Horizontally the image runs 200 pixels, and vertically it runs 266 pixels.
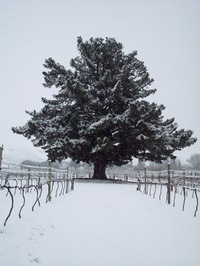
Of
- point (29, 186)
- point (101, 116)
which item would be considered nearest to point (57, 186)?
point (29, 186)

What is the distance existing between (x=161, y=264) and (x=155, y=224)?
2.24m

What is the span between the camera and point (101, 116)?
21.9 m

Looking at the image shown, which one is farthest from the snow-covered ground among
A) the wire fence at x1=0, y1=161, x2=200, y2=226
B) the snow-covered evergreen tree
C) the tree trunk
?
the tree trunk

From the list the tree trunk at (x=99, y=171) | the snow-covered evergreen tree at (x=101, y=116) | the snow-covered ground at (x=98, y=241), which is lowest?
the snow-covered ground at (x=98, y=241)

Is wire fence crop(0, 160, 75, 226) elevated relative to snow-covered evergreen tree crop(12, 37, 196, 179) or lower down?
lower down

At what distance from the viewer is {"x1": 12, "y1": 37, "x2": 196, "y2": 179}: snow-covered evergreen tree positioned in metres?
20.6

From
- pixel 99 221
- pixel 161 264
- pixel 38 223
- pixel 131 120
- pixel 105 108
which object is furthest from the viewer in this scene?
pixel 105 108

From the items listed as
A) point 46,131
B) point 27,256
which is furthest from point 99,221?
point 46,131

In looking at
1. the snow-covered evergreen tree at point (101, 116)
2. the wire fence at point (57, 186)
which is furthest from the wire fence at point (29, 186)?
the snow-covered evergreen tree at point (101, 116)

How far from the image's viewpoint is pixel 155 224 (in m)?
5.11

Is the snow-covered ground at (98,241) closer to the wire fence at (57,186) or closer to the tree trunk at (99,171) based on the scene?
the wire fence at (57,186)

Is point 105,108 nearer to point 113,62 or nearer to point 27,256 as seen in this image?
point 113,62

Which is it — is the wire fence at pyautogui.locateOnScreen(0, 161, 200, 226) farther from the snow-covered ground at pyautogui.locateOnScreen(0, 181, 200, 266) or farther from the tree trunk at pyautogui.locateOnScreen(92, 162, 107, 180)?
the tree trunk at pyautogui.locateOnScreen(92, 162, 107, 180)

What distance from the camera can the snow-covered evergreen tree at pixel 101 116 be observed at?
20578 mm
